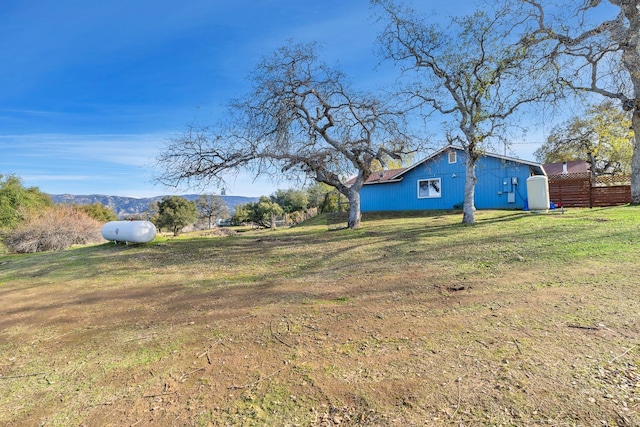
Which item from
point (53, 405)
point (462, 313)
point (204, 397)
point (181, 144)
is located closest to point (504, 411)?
point (462, 313)

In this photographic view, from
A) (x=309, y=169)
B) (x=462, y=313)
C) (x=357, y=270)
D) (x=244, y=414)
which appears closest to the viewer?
(x=244, y=414)

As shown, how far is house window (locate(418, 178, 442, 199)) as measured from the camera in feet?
70.0

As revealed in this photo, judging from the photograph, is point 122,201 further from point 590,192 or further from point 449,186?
point 590,192

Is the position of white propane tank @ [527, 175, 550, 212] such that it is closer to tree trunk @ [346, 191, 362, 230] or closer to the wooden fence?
the wooden fence

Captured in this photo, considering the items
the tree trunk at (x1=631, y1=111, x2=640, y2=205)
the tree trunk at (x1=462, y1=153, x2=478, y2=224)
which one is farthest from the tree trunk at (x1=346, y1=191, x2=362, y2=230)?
the tree trunk at (x1=631, y1=111, x2=640, y2=205)

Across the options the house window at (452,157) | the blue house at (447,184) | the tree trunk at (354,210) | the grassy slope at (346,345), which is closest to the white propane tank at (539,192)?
the blue house at (447,184)

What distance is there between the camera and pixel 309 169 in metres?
11.9

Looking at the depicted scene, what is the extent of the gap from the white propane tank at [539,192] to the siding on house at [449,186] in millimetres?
3181

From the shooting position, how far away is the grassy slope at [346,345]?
2.13 m

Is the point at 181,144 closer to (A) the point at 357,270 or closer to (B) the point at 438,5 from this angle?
(A) the point at 357,270

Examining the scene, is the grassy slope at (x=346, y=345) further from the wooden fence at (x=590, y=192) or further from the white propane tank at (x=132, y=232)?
the wooden fence at (x=590, y=192)

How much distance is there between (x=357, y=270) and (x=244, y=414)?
3.92 metres

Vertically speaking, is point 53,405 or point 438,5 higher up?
point 438,5

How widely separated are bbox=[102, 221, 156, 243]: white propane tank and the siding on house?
46.0 ft
